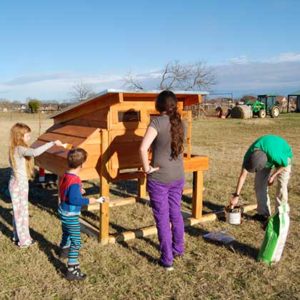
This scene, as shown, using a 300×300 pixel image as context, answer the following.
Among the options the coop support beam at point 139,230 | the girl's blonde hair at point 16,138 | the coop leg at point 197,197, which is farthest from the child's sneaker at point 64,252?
the coop leg at point 197,197

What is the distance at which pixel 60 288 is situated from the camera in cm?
368

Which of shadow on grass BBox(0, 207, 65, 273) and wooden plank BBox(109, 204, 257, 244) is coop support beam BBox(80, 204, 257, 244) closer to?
wooden plank BBox(109, 204, 257, 244)

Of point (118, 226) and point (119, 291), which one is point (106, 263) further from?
point (118, 226)

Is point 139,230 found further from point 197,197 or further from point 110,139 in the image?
point 110,139

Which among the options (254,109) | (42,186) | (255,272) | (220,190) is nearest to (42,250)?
(255,272)

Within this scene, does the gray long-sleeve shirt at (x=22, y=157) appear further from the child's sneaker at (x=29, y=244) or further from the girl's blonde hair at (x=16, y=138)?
the child's sneaker at (x=29, y=244)

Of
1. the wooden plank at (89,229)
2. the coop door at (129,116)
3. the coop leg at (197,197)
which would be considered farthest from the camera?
the coop leg at (197,197)

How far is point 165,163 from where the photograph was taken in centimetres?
386

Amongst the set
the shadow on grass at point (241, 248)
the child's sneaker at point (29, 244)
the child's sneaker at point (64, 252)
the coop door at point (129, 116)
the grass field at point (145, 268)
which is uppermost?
the coop door at point (129, 116)

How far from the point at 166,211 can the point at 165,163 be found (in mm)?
497

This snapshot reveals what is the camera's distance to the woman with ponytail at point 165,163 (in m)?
3.77

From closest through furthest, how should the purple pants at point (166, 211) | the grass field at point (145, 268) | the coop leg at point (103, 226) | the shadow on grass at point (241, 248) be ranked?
the grass field at point (145, 268), the purple pants at point (166, 211), the shadow on grass at point (241, 248), the coop leg at point (103, 226)

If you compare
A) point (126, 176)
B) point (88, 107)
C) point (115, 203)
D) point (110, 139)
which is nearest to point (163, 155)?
point (110, 139)

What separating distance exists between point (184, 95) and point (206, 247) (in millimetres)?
2080
